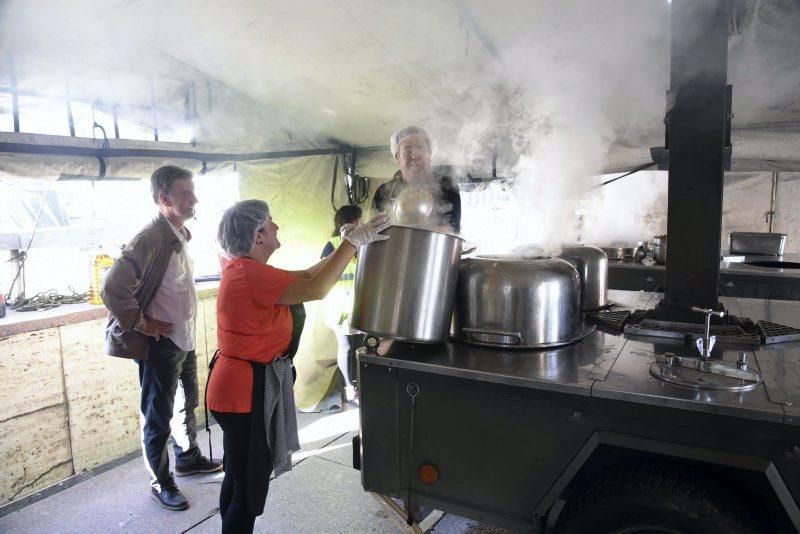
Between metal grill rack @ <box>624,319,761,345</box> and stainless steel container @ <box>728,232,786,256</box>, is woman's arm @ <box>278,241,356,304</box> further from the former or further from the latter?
stainless steel container @ <box>728,232,786,256</box>

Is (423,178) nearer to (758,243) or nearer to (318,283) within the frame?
(318,283)

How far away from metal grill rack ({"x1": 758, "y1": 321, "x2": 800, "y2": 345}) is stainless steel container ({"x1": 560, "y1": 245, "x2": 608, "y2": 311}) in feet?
2.38

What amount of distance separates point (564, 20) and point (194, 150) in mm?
3072

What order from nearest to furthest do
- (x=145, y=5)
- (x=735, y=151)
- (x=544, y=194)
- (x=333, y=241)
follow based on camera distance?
1. (x=544, y=194)
2. (x=145, y=5)
3. (x=735, y=151)
4. (x=333, y=241)

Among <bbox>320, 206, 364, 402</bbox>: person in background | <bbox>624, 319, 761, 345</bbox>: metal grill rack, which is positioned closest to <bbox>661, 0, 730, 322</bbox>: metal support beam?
<bbox>624, 319, 761, 345</bbox>: metal grill rack

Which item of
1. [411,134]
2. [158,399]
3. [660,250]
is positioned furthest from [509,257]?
Answer: [660,250]

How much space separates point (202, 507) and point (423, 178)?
261 cm

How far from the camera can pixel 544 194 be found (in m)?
2.61

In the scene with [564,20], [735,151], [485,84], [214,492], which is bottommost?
[214,492]

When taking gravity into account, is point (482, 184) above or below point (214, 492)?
above

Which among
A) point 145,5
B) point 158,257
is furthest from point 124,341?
point 145,5

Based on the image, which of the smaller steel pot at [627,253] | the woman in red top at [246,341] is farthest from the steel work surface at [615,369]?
the smaller steel pot at [627,253]

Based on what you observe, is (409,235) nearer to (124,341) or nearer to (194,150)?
(124,341)

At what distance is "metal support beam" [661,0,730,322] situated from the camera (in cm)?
210
